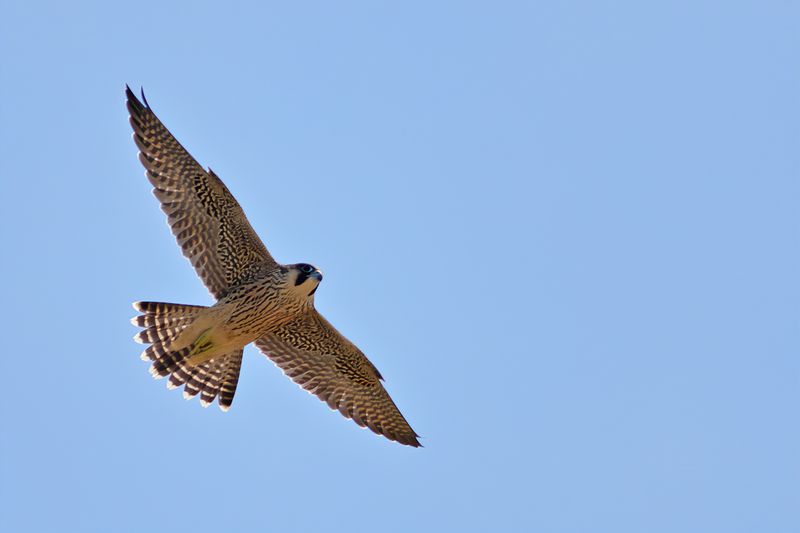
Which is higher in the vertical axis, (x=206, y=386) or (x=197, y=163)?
(x=197, y=163)

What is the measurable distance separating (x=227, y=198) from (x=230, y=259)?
0.72m

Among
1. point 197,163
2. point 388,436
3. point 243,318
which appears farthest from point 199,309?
point 388,436

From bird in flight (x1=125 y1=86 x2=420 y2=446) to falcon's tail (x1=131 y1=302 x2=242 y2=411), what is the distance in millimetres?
11

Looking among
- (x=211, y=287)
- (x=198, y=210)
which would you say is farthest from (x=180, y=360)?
(x=198, y=210)

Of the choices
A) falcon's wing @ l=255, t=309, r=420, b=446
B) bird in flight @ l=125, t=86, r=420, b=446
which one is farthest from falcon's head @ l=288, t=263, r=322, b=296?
falcon's wing @ l=255, t=309, r=420, b=446

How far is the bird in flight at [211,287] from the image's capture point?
16969 mm

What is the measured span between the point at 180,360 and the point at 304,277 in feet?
5.81

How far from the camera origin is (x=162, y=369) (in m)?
17.3

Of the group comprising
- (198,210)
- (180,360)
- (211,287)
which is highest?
(198,210)

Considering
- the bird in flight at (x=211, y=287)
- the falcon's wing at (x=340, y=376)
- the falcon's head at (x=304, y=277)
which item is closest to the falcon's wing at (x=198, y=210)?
the bird in flight at (x=211, y=287)

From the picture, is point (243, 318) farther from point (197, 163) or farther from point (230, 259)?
point (197, 163)

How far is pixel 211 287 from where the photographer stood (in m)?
17.3

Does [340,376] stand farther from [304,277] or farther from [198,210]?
[198,210]

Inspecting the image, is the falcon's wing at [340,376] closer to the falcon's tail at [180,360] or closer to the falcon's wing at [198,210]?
the falcon's tail at [180,360]
